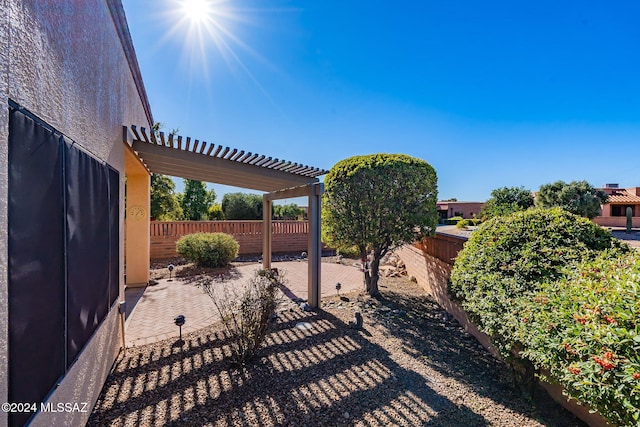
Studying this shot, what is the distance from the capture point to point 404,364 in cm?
421

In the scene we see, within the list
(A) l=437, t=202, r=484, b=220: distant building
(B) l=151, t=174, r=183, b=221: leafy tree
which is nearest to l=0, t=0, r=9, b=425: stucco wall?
(B) l=151, t=174, r=183, b=221: leafy tree

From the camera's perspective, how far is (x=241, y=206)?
21.8 metres

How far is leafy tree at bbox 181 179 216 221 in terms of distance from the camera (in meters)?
22.2

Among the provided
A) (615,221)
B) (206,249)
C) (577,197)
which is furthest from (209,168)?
(615,221)

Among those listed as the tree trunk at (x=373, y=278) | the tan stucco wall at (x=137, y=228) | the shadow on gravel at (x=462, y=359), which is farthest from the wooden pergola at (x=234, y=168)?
the shadow on gravel at (x=462, y=359)

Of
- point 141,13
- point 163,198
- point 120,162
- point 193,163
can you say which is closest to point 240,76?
point 141,13

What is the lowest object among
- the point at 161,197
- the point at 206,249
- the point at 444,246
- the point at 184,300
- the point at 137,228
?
the point at 184,300

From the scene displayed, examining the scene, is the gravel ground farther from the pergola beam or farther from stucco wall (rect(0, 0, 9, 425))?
the pergola beam

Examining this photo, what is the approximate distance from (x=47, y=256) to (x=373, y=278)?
22.8ft

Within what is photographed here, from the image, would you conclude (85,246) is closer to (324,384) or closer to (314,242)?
(324,384)

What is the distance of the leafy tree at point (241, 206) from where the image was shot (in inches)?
855

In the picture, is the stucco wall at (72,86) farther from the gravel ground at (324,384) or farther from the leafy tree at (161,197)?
the leafy tree at (161,197)

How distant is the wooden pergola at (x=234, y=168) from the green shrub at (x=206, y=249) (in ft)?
11.0

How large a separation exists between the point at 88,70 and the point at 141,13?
370cm
